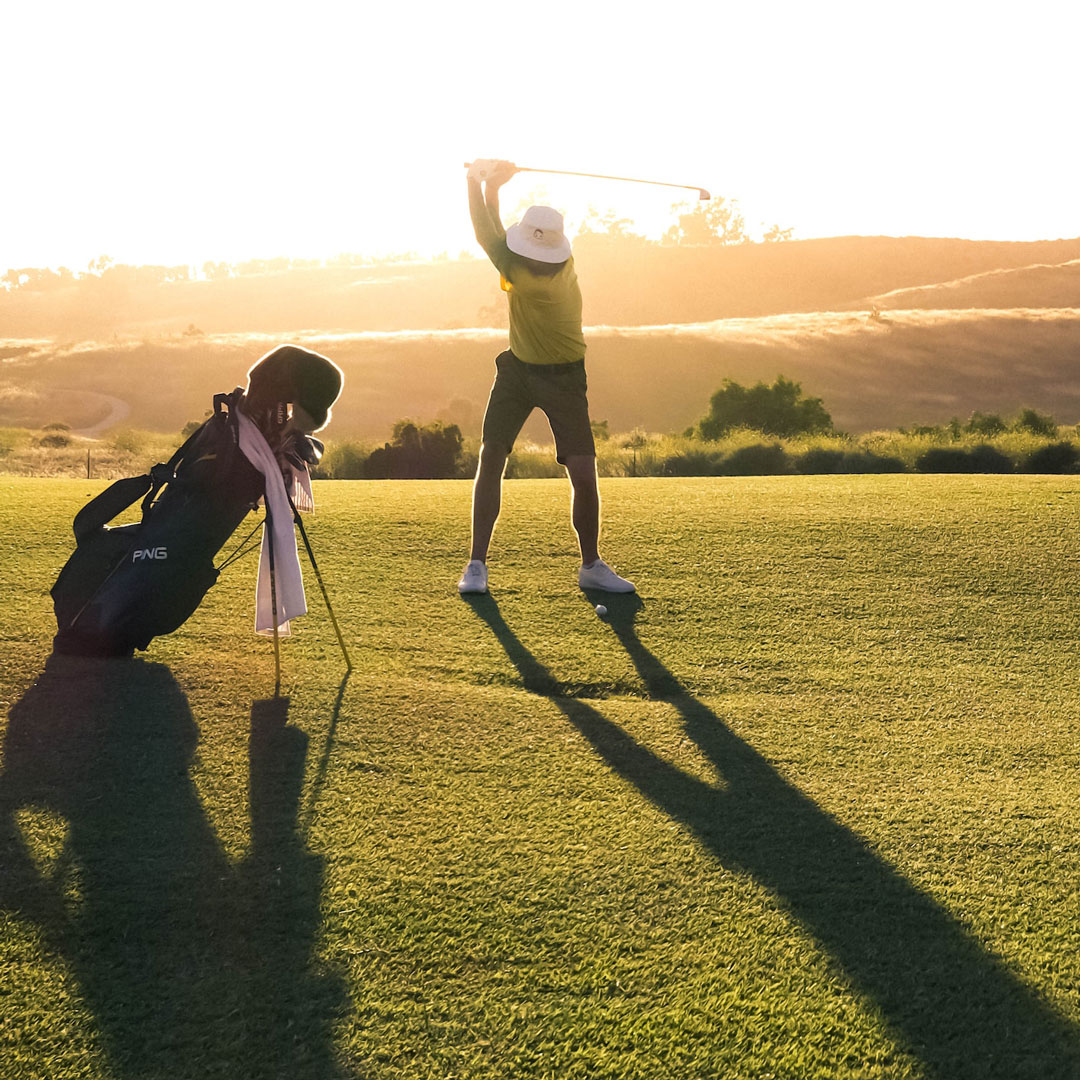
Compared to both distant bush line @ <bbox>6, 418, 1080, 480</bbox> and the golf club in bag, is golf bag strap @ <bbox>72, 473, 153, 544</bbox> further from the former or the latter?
distant bush line @ <bbox>6, 418, 1080, 480</bbox>

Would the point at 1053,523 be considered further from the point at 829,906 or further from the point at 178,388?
the point at 178,388

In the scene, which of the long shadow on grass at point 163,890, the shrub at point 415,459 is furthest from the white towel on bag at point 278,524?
the shrub at point 415,459

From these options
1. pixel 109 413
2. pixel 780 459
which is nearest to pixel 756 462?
pixel 780 459

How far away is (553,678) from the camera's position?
423cm

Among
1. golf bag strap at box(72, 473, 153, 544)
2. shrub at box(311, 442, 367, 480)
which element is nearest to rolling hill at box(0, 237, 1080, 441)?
shrub at box(311, 442, 367, 480)

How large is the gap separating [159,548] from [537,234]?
2.42 metres

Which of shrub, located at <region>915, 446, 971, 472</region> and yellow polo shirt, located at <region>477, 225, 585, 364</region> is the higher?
yellow polo shirt, located at <region>477, 225, 585, 364</region>

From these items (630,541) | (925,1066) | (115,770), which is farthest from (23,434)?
(925,1066)

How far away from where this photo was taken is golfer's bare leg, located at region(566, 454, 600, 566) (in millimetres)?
5512

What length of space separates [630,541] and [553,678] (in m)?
2.37

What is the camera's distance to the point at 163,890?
2.52 meters

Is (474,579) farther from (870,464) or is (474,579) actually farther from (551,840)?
(870,464)

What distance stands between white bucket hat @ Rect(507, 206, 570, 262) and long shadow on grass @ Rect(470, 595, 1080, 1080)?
7.94 ft

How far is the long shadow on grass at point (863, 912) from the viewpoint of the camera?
2.02 m
